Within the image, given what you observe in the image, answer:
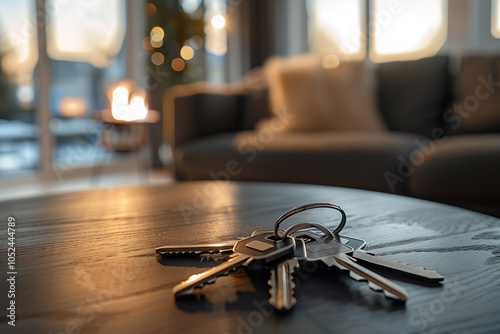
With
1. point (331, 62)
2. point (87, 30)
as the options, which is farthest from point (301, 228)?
point (87, 30)

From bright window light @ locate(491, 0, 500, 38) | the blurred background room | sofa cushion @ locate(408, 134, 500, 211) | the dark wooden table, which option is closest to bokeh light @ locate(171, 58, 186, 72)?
the blurred background room

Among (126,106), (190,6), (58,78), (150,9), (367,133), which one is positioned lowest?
(367,133)

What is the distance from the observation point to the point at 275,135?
2.34m

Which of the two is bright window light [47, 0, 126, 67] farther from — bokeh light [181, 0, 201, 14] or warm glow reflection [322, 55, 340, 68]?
warm glow reflection [322, 55, 340, 68]

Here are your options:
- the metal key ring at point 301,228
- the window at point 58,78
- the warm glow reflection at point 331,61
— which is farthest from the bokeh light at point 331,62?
the window at point 58,78

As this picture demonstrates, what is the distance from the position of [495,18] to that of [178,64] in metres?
2.54

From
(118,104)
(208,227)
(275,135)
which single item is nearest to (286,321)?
(208,227)

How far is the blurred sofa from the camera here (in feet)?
5.46

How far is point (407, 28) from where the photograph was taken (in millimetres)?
3654

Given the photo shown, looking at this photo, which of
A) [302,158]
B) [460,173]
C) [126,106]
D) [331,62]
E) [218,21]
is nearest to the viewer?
[460,173]

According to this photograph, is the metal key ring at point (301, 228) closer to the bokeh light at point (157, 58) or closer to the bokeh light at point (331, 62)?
the bokeh light at point (331, 62)

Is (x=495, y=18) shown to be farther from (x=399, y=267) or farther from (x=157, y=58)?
(x=399, y=267)

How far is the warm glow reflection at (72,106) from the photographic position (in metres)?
3.91

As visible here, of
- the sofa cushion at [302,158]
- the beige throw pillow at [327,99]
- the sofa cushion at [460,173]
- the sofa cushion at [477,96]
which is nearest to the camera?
the sofa cushion at [460,173]
